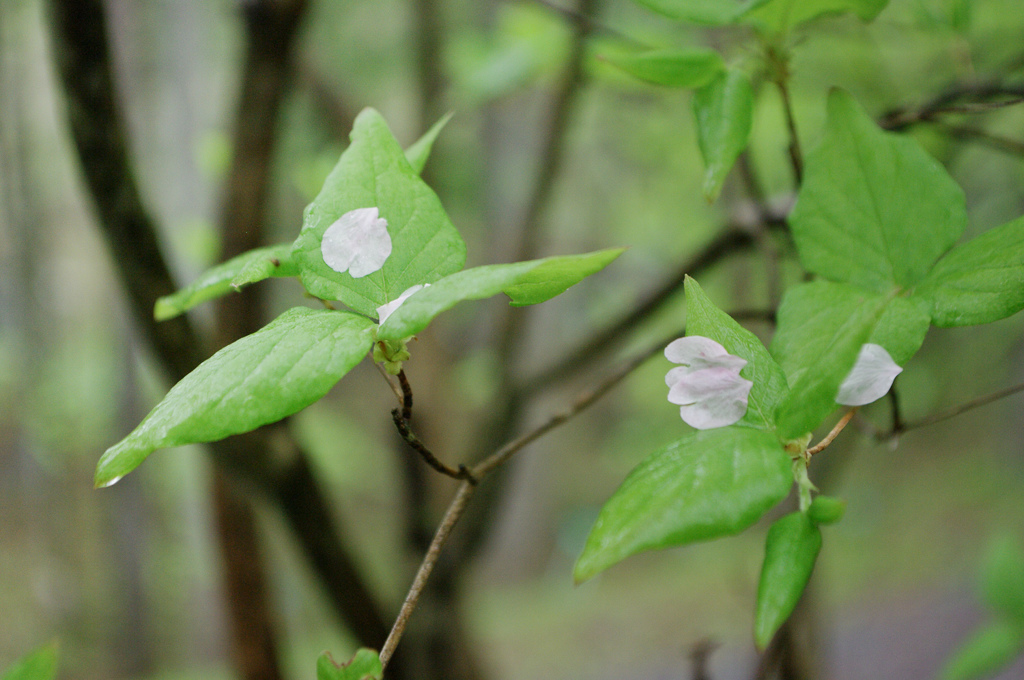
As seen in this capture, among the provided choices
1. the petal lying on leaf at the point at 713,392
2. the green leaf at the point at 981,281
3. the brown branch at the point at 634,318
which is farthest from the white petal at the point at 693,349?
the brown branch at the point at 634,318

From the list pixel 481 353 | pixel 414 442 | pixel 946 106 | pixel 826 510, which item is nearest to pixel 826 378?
pixel 826 510

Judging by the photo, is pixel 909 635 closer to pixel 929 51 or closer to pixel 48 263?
pixel 929 51

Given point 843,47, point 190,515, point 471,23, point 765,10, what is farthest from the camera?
point 190,515

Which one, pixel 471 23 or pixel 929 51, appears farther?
pixel 471 23

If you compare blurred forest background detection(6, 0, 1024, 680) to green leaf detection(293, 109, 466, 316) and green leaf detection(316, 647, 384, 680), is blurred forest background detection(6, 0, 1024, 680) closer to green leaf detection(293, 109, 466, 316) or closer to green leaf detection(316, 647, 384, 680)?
green leaf detection(293, 109, 466, 316)

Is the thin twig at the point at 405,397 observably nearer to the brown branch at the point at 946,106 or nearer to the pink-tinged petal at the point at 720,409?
the pink-tinged petal at the point at 720,409

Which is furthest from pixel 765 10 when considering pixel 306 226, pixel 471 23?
pixel 471 23

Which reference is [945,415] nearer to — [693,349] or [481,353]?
[693,349]
